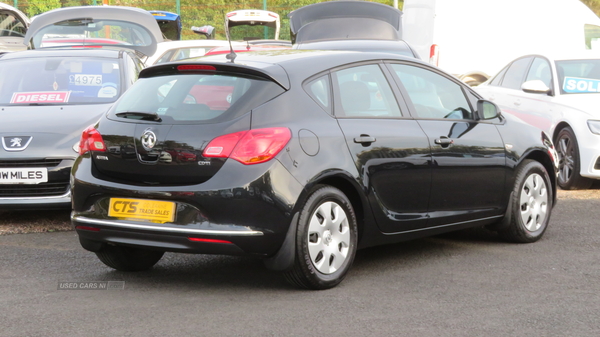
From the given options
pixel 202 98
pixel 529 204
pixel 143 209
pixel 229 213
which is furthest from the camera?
pixel 529 204

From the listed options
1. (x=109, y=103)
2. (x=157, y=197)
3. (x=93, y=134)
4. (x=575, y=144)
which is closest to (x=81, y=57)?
(x=109, y=103)

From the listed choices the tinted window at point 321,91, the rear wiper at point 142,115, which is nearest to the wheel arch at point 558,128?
the tinted window at point 321,91

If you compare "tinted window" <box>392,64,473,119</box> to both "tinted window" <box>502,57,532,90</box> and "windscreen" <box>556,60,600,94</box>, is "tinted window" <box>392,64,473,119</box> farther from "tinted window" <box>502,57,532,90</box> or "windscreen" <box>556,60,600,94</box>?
"tinted window" <box>502,57,532,90</box>

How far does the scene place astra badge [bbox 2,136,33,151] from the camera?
7.36m

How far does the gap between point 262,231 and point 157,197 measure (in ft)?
2.12

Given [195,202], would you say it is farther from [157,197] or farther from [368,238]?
[368,238]

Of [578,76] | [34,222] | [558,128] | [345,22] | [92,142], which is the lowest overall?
[34,222]

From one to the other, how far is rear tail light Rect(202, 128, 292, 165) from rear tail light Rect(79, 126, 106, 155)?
821 mm

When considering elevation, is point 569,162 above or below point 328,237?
below

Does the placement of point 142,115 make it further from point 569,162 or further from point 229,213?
point 569,162

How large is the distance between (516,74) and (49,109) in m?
6.81

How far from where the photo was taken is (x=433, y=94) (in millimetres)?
6301

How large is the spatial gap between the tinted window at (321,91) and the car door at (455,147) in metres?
0.73

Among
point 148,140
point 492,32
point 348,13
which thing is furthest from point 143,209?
point 492,32
